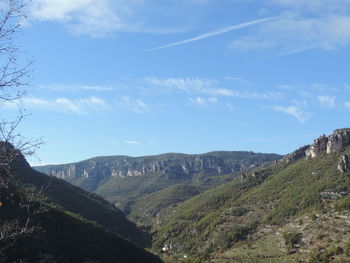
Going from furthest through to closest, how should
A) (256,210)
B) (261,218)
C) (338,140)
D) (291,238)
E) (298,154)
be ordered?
(298,154) → (338,140) → (256,210) → (261,218) → (291,238)

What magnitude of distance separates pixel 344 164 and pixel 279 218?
3328cm

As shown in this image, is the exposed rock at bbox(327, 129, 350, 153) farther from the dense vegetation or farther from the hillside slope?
the hillside slope

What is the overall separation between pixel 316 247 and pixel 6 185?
65692mm

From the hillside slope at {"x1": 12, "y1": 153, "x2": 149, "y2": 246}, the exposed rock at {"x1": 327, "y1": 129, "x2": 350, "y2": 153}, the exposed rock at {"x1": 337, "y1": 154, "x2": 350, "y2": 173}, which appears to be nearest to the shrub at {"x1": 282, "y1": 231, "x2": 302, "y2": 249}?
the exposed rock at {"x1": 337, "y1": 154, "x2": 350, "y2": 173}

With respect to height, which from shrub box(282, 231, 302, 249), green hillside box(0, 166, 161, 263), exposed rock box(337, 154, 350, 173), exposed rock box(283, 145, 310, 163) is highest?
exposed rock box(283, 145, 310, 163)

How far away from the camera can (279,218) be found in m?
101

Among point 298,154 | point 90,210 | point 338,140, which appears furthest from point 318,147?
point 90,210

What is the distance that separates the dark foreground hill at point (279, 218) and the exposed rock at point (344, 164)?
0.21m

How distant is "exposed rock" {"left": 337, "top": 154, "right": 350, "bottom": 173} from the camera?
11561cm

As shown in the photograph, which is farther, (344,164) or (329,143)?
(329,143)

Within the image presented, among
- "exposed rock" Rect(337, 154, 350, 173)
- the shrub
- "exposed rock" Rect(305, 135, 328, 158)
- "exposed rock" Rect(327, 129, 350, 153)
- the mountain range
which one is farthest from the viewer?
"exposed rock" Rect(305, 135, 328, 158)

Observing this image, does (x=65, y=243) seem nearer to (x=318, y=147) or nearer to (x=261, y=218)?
(x=261, y=218)

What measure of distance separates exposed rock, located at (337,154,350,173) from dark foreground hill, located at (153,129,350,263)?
0.21 metres

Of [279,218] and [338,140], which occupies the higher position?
[338,140]
